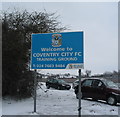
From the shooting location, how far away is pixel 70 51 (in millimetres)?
9281

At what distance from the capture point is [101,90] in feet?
47.8

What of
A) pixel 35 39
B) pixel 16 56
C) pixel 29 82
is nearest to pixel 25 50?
pixel 16 56

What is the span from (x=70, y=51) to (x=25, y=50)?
4783 mm

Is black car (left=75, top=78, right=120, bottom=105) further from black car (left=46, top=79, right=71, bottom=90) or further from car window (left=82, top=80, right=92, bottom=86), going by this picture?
black car (left=46, top=79, right=71, bottom=90)

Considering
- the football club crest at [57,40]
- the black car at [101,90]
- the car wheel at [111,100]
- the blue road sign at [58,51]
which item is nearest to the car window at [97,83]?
the black car at [101,90]

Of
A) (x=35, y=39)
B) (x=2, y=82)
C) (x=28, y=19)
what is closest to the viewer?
(x=35, y=39)

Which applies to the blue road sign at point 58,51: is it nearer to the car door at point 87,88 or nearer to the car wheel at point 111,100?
the car wheel at point 111,100

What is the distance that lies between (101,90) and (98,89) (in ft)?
0.95

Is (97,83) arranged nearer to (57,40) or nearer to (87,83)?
(87,83)

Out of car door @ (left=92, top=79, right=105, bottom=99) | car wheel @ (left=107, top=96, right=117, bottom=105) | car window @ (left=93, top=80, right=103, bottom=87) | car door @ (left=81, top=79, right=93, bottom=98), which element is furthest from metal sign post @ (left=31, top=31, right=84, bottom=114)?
car door @ (left=81, top=79, right=93, bottom=98)

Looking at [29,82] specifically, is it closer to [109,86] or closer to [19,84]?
[19,84]

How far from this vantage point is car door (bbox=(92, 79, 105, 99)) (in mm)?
14492

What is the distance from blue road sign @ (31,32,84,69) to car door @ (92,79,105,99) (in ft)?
19.3

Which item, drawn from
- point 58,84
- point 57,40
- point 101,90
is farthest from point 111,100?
point 58,84
